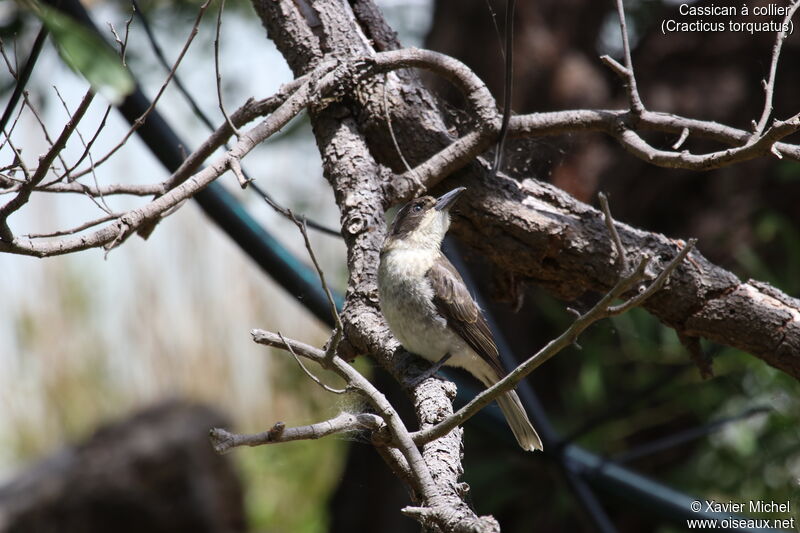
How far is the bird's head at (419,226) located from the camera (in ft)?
10.5

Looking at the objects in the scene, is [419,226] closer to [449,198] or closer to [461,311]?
[461,311]

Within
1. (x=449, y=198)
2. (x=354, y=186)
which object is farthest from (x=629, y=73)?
(x=354, y=186)

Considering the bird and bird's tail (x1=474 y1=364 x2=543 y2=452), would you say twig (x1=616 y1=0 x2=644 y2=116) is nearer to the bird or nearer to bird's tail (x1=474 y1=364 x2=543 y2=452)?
the bird

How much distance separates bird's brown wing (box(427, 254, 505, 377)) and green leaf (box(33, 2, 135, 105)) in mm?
2275

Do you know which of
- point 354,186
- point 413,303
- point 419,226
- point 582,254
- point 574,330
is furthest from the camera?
point 419,226

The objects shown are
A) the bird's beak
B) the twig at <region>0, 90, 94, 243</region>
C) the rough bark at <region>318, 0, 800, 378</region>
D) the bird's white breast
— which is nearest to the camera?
the twig at <region>0, 90, 94, 243</region>

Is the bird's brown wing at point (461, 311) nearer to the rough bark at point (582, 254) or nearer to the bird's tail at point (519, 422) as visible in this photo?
the bird's tail at point (519, 422)

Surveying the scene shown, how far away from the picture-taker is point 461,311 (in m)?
3.38

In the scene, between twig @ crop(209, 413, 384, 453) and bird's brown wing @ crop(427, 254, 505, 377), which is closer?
twig @ crop(209, 413, 384, 453)

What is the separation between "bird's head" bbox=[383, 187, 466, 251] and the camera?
3.20 m

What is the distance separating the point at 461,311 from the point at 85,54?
7.82 feet

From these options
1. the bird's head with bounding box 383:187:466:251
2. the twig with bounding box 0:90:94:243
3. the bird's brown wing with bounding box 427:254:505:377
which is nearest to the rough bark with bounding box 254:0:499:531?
the bird's head with bounding box 383:187:466:251

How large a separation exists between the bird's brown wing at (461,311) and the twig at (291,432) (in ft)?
5.24

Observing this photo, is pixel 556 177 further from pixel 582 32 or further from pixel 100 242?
pixel 100 242
